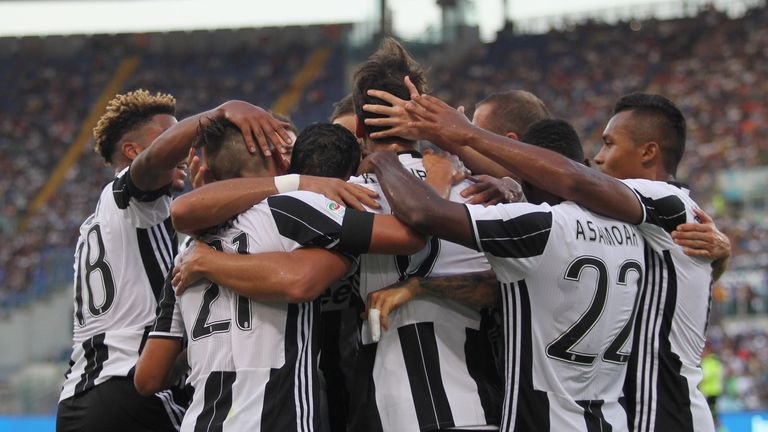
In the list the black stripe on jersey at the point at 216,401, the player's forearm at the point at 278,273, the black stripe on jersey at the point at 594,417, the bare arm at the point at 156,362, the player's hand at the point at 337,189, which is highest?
the player's hand at the point at 337,189

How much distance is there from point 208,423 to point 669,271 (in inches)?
79.9

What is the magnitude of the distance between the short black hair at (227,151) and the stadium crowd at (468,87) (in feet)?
58.3

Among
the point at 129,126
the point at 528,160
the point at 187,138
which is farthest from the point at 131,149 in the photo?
the point at 528,160

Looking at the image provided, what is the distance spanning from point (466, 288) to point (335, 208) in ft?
2.02

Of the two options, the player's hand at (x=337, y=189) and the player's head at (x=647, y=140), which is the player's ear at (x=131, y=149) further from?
the player's head at (x=647, y=140)

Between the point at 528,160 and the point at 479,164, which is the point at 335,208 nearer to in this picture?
the point at 528,160

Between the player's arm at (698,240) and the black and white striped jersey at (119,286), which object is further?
the black and white striped jersey at (119,286)

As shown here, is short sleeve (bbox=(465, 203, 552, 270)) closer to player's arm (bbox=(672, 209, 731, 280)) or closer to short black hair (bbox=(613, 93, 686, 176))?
player's arm (bbox=(672, 209, 731, 280))

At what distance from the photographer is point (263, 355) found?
11.9ft

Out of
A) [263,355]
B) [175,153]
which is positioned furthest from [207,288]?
[175,153]

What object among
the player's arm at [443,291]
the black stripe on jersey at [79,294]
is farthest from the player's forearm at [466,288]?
the black stripe on jersey at [79,294]

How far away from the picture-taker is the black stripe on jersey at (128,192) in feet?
15.2

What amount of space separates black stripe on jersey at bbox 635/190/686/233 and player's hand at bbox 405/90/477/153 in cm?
80

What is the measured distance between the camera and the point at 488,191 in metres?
4.02
